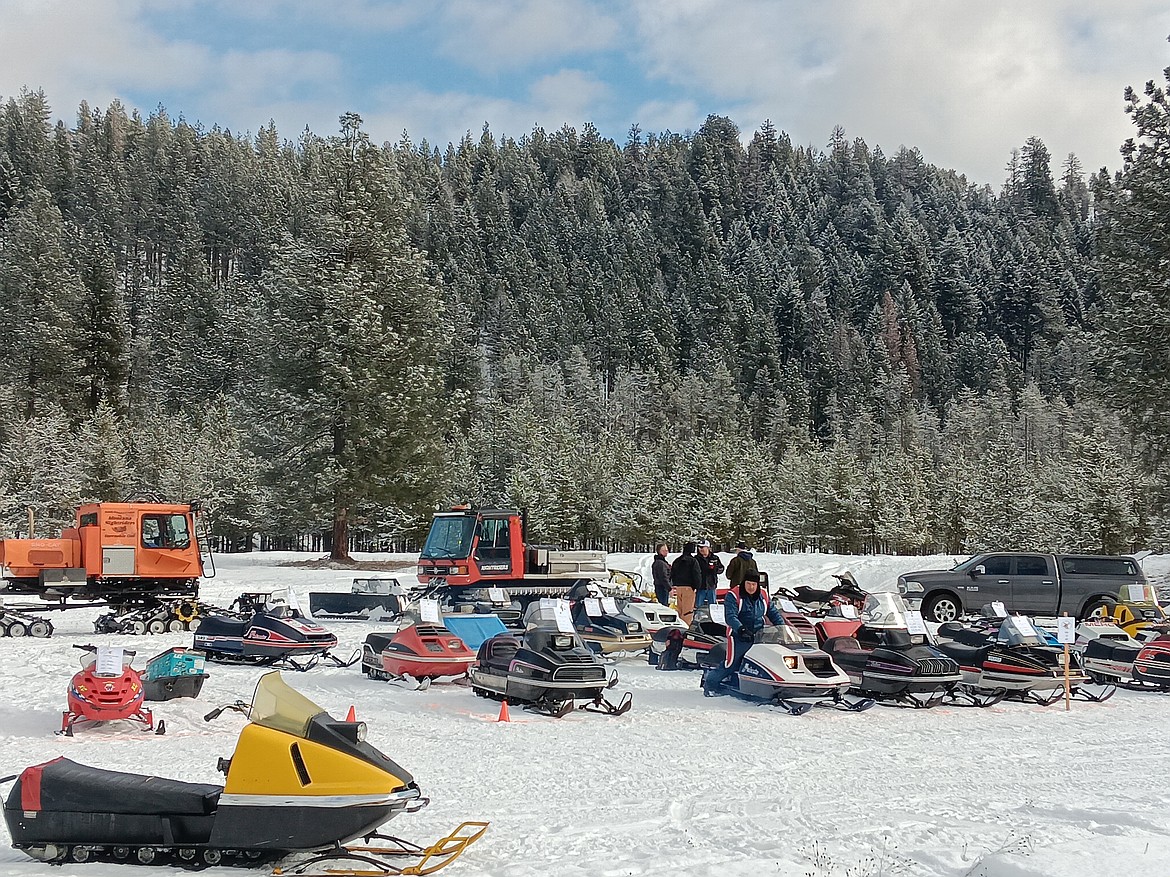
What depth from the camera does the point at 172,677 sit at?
11211 mm

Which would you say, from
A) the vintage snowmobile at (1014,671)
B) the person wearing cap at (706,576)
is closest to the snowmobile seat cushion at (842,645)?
the vintage snowmobile at (1014,671)

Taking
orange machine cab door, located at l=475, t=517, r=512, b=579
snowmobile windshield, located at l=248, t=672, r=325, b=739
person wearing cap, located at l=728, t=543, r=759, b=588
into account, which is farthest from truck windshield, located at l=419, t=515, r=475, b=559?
snowmobile windshield, located at l=248, t=672, r=325, b=739

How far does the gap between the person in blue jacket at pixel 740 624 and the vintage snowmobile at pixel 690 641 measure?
60.8 inches

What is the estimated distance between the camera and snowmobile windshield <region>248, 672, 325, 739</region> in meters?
5.95

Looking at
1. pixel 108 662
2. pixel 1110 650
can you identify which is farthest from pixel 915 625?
pixel 108 662

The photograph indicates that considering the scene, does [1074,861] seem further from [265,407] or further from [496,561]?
[265,407]

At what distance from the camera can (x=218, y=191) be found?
124438 mm

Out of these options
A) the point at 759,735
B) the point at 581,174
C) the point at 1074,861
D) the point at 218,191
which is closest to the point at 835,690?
the point at 759,735

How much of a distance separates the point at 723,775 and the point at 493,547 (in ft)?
48.6

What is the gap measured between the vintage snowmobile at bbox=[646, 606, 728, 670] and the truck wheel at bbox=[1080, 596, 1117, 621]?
29.2 ft

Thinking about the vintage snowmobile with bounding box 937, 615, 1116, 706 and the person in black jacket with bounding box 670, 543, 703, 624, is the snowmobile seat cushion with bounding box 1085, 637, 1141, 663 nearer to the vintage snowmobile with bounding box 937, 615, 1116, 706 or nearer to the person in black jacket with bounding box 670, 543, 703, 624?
the vintage snowmobile with bounding box 937, 615, 1116, 706

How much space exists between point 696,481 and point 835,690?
46919mm

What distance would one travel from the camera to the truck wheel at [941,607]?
71.6 ft

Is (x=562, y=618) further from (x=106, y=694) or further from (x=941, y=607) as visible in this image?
(x=941, y=607)
